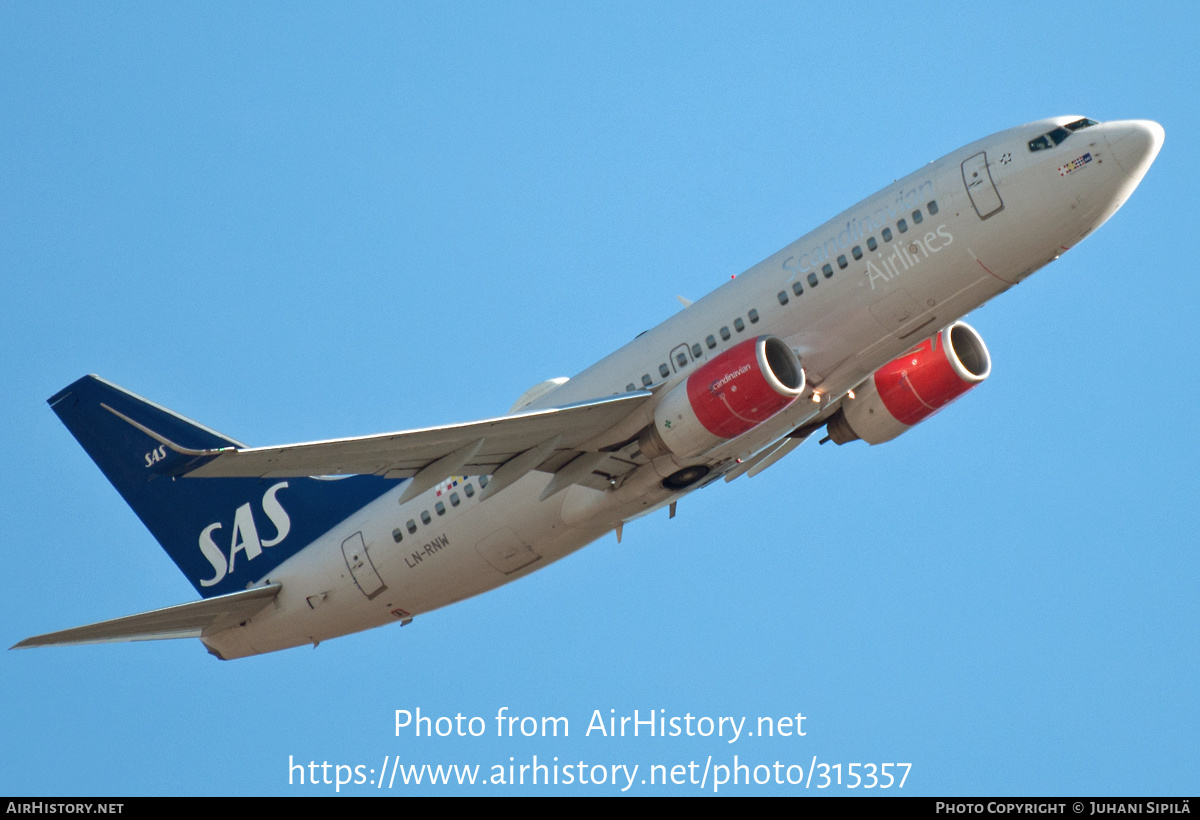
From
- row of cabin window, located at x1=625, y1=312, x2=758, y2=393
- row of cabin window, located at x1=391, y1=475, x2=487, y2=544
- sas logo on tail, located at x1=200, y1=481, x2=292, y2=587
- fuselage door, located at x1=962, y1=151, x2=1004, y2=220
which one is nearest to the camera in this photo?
fuselage door, located at x1=962, y1=151, x2=1004, y2=220

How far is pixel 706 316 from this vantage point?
34.9 metres

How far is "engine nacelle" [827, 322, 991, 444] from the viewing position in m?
37.1

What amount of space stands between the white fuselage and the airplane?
0.17 feet

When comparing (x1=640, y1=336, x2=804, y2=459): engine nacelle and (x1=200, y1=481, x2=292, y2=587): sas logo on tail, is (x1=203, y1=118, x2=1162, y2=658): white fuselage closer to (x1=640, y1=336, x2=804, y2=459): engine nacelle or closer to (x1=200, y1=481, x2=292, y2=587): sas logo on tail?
(x1=640, y1=336, x2=804, y2=459): engine nacelle

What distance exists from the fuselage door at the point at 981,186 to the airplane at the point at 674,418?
0.03 metres

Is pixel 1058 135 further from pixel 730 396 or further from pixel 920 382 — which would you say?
pixel 730 396

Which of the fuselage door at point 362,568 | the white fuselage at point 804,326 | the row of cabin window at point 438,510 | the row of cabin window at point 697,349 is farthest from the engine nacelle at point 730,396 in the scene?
the fuselage door at point 362,568

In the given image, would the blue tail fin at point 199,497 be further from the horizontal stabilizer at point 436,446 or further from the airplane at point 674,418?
the horizontal stabilizer at point 436,446

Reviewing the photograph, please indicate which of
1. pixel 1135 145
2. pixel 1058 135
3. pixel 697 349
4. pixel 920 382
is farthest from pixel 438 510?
pixel 1135 145

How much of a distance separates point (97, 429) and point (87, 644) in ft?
31.0

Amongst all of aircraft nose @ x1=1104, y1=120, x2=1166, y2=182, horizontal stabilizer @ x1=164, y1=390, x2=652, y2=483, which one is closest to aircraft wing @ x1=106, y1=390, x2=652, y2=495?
horizontal stabilizer @ x1=164, y1=390, x2=652, y2=483

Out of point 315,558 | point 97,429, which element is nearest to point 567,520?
point 315,558

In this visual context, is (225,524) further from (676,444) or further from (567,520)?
(676,444)

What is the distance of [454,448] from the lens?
108 feet
